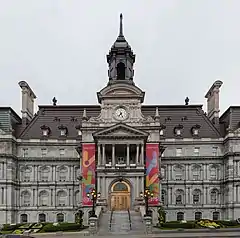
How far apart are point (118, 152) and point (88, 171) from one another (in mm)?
6510

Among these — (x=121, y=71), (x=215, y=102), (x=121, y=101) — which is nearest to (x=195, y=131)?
(x=215, y=102)

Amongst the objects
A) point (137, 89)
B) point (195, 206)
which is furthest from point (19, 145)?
point (195, 206)

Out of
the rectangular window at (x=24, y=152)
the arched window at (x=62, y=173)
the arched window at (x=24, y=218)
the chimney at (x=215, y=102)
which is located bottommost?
the arched window at (x=24, y=218)

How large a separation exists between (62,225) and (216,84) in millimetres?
52159

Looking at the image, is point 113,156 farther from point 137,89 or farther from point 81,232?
point 81,232

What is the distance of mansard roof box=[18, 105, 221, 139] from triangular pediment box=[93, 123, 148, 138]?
13.9 m

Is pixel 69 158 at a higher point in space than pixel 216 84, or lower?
lower

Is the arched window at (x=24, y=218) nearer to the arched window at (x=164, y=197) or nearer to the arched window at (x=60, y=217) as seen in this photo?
the arched window at (x=60, y=217)

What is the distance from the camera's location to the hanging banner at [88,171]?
95875 millimetres

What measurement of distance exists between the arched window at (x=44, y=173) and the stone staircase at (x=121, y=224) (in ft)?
77.4

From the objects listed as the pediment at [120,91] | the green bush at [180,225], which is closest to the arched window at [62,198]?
the pediment at [120,91]

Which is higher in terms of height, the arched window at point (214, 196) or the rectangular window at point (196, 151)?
the rectangular window at point (196, 151)

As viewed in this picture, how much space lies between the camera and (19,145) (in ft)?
355

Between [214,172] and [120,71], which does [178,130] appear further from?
[120,71]
